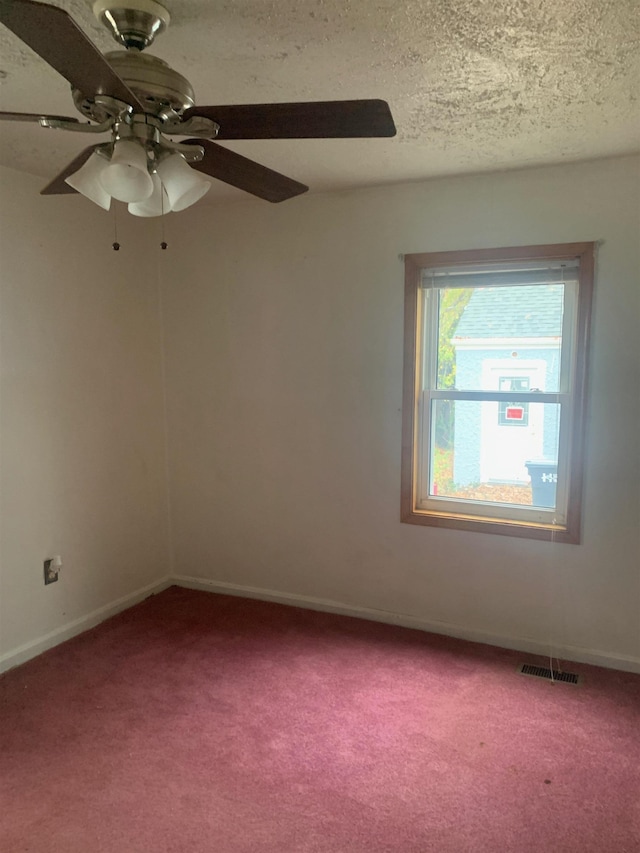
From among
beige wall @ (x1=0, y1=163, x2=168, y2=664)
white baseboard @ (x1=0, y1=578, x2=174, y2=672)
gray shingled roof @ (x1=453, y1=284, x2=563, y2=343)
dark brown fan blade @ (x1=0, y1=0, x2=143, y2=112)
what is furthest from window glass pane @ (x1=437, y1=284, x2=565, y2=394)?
white baseboard @ (x1=0, y1=578, x2=174, y2=672)

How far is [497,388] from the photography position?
2.88m

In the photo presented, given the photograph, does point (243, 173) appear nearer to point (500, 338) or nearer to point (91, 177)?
point (91, 177)

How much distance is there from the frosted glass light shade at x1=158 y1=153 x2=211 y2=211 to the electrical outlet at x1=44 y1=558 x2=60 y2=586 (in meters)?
2.16

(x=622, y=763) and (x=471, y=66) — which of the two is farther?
(x=622, y=763)

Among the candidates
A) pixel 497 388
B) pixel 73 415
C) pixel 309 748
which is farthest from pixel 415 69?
pixel 309 748

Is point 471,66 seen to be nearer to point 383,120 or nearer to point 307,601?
point 383,120

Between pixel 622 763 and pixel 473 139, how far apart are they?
8.07 ft

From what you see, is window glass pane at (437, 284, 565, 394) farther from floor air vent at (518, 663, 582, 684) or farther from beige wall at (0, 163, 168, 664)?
beige wall at (0, 163, 168, 664)

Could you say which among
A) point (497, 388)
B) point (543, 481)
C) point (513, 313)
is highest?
point (513, 313)

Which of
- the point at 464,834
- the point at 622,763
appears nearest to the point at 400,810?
the point at 464,834

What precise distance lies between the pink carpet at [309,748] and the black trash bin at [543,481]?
790 millimetres

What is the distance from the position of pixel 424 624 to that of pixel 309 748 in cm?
111

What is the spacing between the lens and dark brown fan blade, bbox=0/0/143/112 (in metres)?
0.94

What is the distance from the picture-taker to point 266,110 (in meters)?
1.27
